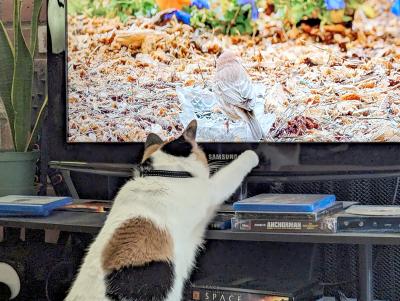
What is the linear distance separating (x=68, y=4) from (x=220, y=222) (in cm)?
85

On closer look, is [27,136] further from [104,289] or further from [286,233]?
[286,233]

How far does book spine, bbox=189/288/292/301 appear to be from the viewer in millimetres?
1664

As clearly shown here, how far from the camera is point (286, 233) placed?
163 cm

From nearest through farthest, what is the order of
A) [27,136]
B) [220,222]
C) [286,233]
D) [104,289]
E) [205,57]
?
[104,289]
[286,233]
[220,222]
[205,57]
[27,136]

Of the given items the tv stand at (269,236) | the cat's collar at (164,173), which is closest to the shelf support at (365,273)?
the tv stand at (269,236)

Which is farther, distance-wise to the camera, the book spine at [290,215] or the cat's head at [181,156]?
the cat's head at [181,156]

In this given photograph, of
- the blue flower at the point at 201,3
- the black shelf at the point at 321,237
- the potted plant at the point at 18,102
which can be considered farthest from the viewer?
the potted plant at the point at 18,102

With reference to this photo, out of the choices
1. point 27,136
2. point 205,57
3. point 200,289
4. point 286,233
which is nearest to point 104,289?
point 200,289

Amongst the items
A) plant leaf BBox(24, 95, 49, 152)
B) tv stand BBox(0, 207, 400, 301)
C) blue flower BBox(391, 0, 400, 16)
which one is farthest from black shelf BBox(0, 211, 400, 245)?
blue flower BBox(391, 0, 400, 16)

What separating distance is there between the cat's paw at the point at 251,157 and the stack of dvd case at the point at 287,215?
0.51ft

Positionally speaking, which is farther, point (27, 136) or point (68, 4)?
point (27, 136)

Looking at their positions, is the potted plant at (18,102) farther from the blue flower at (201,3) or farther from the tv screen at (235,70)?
the blue flower at (201,3)

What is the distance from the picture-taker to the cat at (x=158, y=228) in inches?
60.8

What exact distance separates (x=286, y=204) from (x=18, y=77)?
1.06 metres
